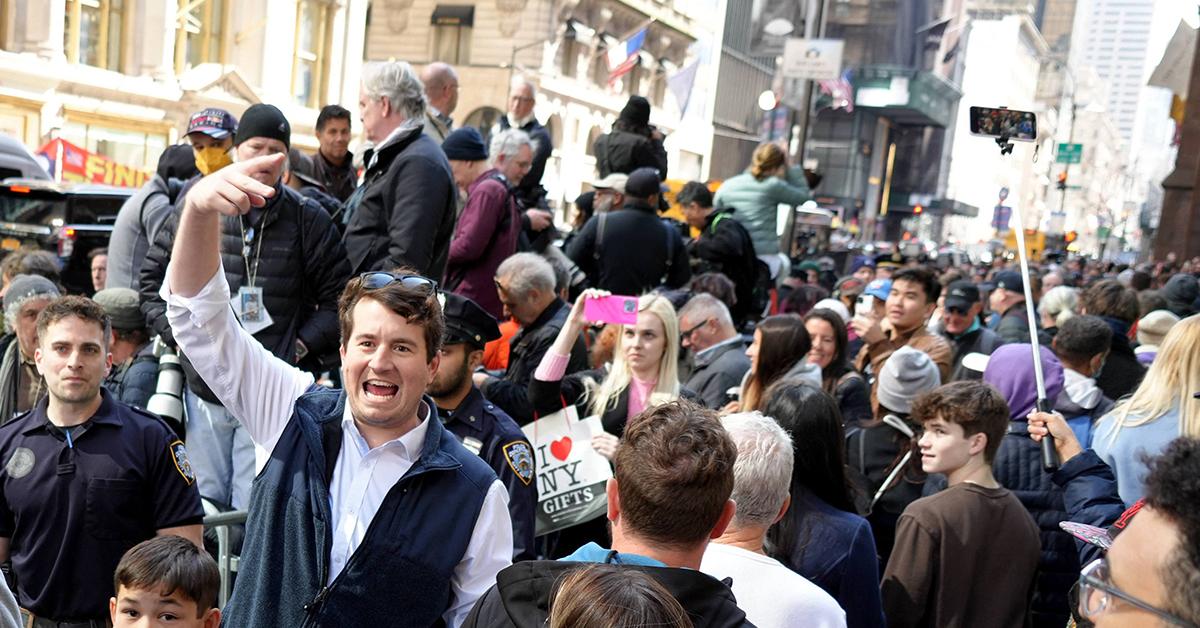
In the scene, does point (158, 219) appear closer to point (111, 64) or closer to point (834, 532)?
point (834, 532)

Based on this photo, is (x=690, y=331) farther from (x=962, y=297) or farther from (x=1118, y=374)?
(x=1118, y=374)

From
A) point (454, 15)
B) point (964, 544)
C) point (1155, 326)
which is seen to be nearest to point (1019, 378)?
point (964, 544)

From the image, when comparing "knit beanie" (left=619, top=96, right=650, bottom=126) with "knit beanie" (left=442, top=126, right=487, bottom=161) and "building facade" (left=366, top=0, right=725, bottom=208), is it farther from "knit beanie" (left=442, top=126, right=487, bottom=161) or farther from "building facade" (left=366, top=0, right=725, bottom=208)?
"building facade" (left=366, top=0, right=725, bottom=208)

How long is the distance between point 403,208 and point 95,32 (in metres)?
22.4

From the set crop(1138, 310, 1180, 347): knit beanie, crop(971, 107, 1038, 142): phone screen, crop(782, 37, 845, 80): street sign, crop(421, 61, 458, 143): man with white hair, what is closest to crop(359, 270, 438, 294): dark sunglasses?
crop(971, 107, 1038, 142): phone screen

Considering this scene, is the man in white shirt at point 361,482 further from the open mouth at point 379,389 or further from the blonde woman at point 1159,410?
the blonde woman at point 1159,410

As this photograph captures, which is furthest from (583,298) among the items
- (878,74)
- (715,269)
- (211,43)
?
(878,74)

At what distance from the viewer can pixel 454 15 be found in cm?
4388

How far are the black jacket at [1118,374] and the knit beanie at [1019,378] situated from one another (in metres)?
1.32

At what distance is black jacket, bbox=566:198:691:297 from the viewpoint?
870cm

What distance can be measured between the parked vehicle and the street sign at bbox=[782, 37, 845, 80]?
8571 millimetres

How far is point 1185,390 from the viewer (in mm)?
4789

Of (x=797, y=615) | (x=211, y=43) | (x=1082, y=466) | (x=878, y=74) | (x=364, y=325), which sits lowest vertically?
(x=797, y=615)

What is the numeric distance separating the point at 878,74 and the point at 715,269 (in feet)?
235
